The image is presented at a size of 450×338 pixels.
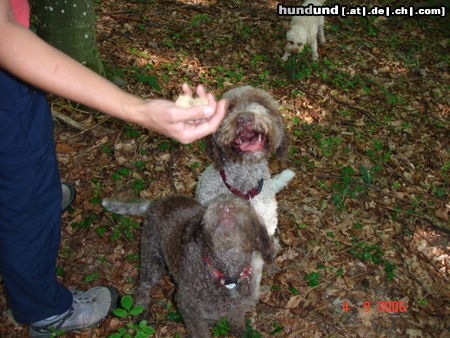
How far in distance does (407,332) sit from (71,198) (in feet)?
12.9

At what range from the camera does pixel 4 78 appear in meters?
1.98

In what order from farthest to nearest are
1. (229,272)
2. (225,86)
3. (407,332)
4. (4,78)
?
1. (225,86)
2. (407,332)
3. (229,272)
4. (4,78)

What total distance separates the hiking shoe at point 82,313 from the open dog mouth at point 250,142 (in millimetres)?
1903

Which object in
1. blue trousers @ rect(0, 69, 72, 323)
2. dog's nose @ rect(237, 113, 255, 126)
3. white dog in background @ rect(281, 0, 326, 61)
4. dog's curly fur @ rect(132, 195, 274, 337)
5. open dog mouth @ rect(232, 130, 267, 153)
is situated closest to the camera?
blue trousers @ rect(0, 69, 72, 323)

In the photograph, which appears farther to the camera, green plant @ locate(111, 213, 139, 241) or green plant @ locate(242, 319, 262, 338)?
green plant @ locate(111, 213, 139, 241)

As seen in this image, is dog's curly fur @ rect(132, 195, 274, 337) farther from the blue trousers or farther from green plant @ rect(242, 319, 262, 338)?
the blue trousers

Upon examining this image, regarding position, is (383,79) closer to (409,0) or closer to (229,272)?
(409,0)

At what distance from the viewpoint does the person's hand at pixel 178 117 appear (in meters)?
1.68

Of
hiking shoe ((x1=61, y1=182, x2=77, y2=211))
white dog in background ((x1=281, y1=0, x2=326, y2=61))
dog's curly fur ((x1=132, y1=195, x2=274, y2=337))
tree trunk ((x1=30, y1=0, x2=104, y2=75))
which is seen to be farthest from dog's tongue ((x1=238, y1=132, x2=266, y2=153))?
white dog in background ((x1=281, y1=0, x2=326, y2=61))

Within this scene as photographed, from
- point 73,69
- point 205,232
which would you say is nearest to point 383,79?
point 205,232

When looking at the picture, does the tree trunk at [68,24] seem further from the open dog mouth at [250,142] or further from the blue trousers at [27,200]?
the open dog mouth at [250,142]

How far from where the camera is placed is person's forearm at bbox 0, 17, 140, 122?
60.2 inches

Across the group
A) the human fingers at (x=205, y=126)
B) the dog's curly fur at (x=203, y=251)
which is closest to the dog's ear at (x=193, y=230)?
the dog's curly fur at (x=203, y=251)
